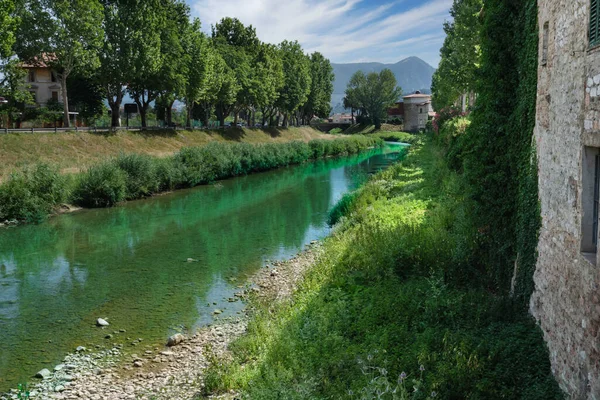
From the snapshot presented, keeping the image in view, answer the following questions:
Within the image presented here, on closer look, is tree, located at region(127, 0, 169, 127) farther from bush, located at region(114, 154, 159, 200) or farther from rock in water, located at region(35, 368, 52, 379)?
rock in water, located at region(35, 368, 52, 379)

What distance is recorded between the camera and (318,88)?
328 ft

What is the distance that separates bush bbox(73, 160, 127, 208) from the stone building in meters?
27.4

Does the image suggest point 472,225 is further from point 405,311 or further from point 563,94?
point 563,94

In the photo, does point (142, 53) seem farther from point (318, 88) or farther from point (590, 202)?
point (318, 88)

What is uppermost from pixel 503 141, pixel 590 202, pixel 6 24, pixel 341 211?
pixel 6 24

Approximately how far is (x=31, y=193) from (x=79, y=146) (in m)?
13.3

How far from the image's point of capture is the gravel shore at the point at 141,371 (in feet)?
32.9

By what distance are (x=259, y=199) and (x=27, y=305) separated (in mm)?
20494

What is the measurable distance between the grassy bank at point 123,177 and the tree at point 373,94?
224 feet

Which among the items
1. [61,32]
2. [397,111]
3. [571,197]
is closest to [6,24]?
[61,32]

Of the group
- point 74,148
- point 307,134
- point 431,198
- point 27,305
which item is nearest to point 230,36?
point 307,134

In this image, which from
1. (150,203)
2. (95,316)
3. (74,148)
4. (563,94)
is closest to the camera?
(563,94)

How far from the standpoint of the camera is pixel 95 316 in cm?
1405

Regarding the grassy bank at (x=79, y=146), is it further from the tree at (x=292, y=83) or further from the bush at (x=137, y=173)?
the tree at (x=292, y=83)
